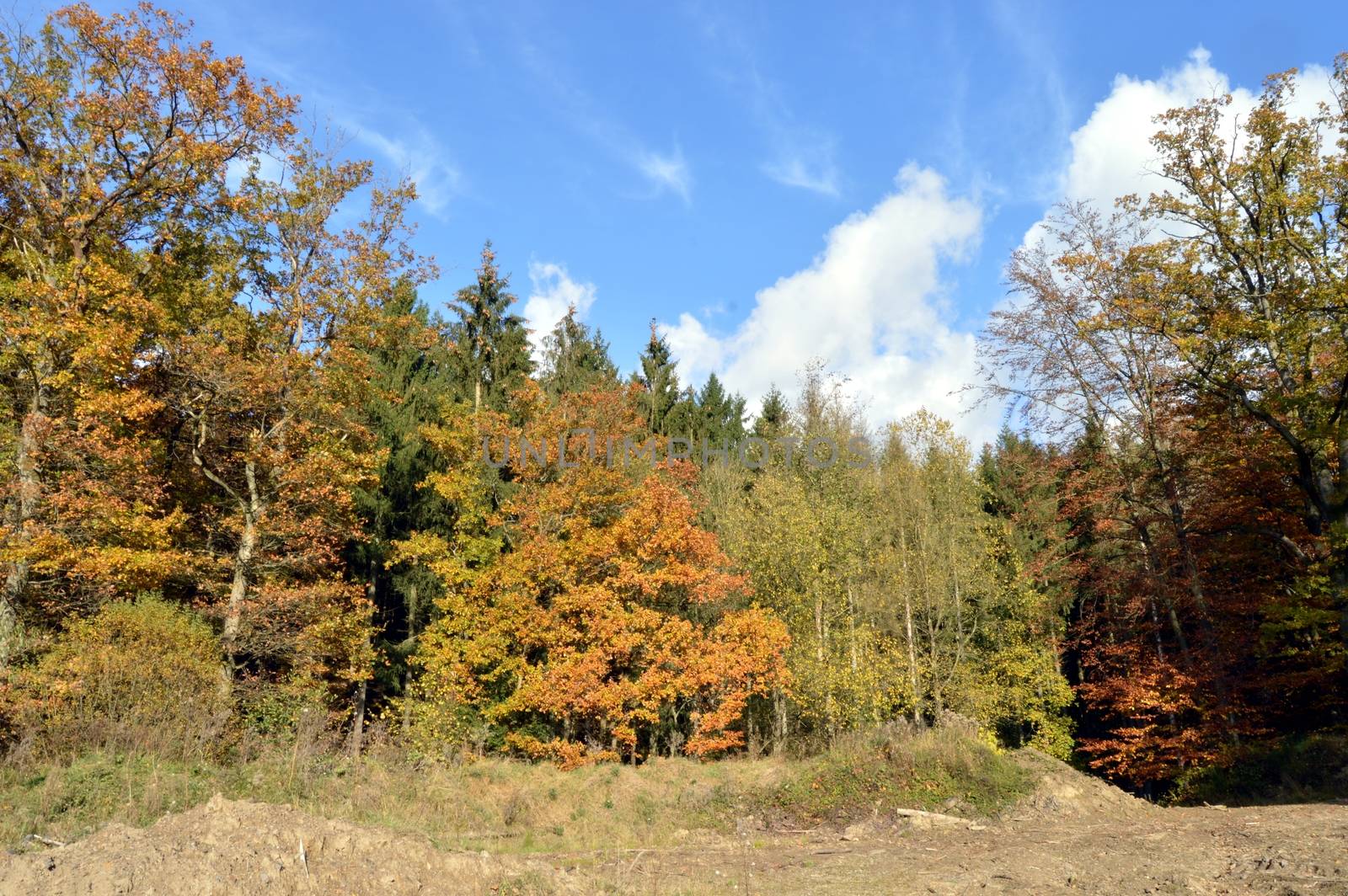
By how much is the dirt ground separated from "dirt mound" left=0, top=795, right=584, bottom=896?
0.01 metres

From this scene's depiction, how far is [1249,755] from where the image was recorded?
15.1m

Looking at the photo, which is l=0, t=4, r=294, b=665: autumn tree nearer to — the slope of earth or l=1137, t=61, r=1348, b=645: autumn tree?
the slope of earth

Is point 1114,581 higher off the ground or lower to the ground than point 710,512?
lower

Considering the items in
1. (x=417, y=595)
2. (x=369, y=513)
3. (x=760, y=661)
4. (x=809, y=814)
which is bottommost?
(x=809, y=814)

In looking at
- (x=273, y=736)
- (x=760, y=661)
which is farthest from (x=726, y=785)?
(x=273, y=736)

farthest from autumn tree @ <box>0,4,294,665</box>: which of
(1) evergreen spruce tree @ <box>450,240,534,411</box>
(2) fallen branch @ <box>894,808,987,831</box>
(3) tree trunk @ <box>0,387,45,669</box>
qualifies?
(2) fallen branch @ <box>894,808,987,831</box>

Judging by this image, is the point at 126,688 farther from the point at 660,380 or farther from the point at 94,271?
the point at 660,380

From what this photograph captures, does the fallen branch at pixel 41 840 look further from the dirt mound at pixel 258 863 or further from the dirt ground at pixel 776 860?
the dirt mound at pixel 258 863

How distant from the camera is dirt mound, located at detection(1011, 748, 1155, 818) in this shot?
1216 cm

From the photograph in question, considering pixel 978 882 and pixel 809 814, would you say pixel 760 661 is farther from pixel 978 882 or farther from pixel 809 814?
pixel 978 882

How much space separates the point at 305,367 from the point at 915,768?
14964 mm

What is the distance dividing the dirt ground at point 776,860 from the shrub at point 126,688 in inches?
174

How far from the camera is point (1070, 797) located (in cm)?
1255

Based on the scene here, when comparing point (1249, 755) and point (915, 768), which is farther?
point (1249, 755)
